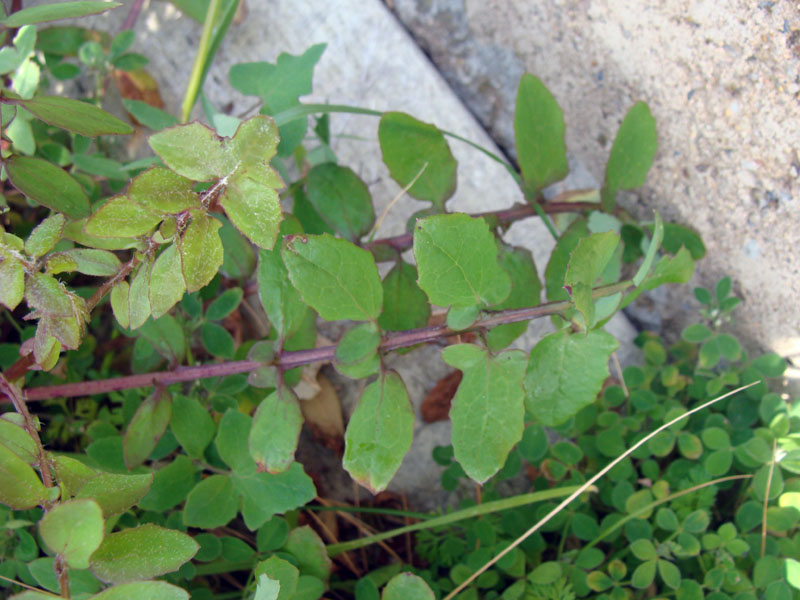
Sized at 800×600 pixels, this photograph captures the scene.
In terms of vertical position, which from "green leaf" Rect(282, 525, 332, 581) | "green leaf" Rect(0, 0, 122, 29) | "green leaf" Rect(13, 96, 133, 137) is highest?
"green leaf" Rect(0, 0, 122, 29)

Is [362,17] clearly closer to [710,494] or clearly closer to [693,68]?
[693,68]

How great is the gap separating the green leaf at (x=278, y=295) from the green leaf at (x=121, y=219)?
11.3 inches

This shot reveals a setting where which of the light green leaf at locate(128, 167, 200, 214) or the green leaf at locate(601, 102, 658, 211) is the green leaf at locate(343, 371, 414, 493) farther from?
the green leaf at locate(601, 102, 658, 211)

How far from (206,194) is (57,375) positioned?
0.93m

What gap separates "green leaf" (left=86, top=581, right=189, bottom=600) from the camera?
0.88 m

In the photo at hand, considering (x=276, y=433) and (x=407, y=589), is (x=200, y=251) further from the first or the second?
(x=407, y=589)

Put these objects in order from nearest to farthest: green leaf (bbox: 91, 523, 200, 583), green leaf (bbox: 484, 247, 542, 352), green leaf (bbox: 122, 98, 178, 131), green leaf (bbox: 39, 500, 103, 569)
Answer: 1. green leaf (bbox: 39, 500, 103, 569)
2. green leaf (bbox: 91, 523, 200, 583)
3. green leaf (bbox: 484, 247, 542, 352)
4. green leaf (bbox: 122, 98, 178, 131)

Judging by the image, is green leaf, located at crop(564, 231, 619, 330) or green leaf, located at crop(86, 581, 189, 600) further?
green leaf, located at crop(564, 231, 619, 330)

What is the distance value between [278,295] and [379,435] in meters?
0.31

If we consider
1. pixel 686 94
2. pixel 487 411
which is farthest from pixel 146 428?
pixel 686 94

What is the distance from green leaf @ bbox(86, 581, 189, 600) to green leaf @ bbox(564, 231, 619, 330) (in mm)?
662

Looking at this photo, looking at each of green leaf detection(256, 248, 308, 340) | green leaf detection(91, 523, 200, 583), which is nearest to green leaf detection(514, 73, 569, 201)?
green leaf detection(256, 248, 308, 340)

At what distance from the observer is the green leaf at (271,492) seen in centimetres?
128

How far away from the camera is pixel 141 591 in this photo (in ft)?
2.90
